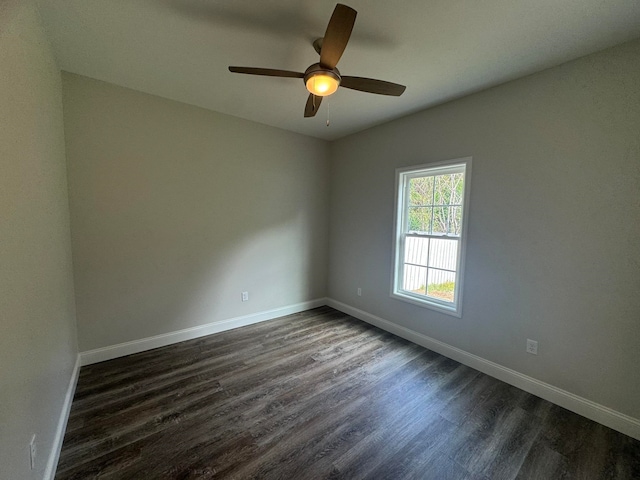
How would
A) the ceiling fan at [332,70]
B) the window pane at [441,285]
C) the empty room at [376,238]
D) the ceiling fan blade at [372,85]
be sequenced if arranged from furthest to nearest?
1. the window pane at [441,285]
2. the ceiling fan blade at [372,85]
3. the empty room at [376,238]
4. the ceiling fan at [332,70]

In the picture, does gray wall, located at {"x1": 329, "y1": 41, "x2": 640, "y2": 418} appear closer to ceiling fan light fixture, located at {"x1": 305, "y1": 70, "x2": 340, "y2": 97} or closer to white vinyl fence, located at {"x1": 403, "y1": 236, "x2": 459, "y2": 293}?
white vinyl fence, located at {"x1": 403, "y1": 236, "x2": 459, "y2": 293}

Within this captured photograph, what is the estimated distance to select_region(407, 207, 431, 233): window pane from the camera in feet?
9.72

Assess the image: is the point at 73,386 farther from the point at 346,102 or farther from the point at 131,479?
the point at 346,102

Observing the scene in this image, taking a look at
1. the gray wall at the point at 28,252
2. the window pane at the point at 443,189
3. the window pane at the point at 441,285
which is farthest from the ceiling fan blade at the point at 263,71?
the window pane at the point at 441,285

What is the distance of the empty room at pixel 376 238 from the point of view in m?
1.48

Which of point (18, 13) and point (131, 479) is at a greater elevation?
point (18, 13)

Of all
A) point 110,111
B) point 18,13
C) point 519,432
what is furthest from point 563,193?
point 110,111

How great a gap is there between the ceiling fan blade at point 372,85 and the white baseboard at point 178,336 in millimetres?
2923

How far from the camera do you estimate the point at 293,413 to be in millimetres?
1897

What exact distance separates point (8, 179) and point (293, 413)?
81.7 inches

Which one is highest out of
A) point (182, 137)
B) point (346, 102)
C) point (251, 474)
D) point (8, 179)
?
Answer: point (346, 102)

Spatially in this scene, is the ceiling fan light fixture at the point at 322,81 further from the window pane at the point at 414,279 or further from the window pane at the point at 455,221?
the window pane at the point at 414,279

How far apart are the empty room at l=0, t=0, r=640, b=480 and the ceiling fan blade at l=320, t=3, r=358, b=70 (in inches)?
0.5

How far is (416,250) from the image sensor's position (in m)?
3.08
